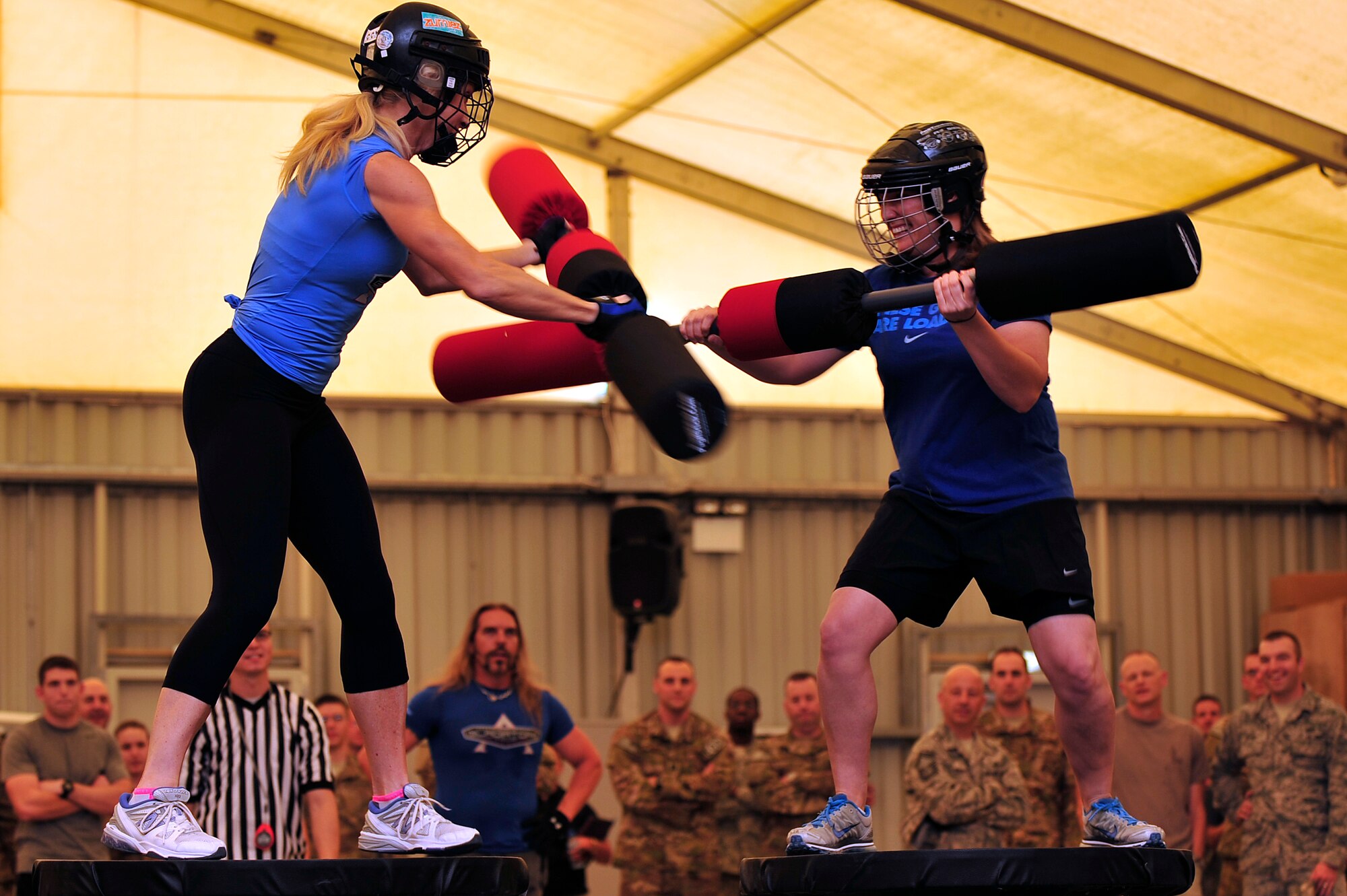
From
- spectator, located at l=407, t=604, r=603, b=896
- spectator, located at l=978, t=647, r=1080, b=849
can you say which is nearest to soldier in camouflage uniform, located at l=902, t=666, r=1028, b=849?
spectator, located at l=978, t=647, r=1080, b=849

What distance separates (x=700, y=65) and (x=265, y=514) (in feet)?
24.7

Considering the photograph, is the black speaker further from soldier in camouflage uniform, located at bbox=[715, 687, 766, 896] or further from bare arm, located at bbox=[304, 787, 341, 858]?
bare arm, located at bbox=[304, 787, 341, 858]

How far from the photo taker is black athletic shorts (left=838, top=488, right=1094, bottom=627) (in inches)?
128

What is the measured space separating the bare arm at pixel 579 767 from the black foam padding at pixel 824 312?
322 centimetres

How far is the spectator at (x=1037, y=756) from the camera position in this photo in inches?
281

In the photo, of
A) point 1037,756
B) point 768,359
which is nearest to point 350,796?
point 1037,756

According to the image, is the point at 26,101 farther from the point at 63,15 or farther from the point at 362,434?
the point at 362,434

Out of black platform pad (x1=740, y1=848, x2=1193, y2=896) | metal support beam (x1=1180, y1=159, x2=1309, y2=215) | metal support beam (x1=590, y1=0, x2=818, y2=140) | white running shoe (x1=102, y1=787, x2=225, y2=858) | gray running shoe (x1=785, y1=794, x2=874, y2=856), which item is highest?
metal support beam (x1=590, y1=0, x2=818, y2=140)

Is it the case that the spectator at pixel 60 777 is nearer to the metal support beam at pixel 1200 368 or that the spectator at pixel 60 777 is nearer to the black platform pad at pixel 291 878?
the black platform pad at pixel 291 878

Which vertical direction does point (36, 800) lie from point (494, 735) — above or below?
below

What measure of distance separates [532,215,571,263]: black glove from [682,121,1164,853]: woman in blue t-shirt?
0.65 metres

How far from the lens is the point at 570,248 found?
3.25 metres

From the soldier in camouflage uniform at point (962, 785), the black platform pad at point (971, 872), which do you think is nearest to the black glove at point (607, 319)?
the black platform pad at point (971, 872)

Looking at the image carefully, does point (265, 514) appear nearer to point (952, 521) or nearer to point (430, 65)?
point (430, 65)
